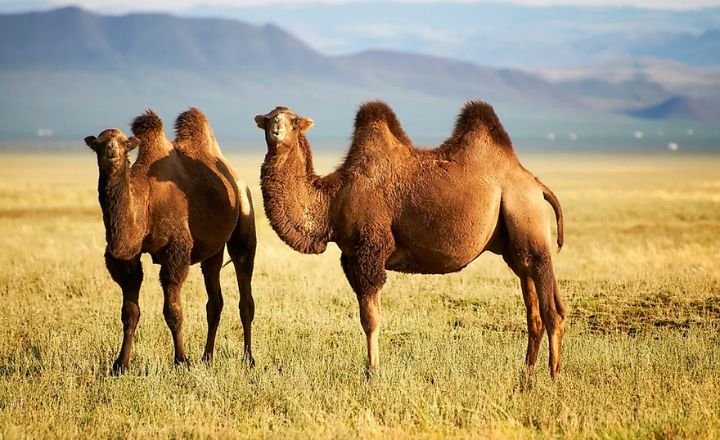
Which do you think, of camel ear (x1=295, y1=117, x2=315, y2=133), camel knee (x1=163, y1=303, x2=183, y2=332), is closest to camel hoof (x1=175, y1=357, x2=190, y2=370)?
camel knee (x1=163, y1=303, x2=183, y2=332)

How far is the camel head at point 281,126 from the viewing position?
10.8 meters

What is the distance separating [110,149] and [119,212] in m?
0.61

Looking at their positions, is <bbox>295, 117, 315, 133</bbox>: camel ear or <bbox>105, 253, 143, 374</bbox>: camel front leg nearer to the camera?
<bbox>295, 117, 315, 133</bbox>: camel ear

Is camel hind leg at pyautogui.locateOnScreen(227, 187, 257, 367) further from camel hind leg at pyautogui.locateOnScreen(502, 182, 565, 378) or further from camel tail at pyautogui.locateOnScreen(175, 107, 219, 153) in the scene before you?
camel hind leg at pyautogui.locateOnScreen(502, 182, 565, 378)

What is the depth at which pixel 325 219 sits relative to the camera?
11188 mm

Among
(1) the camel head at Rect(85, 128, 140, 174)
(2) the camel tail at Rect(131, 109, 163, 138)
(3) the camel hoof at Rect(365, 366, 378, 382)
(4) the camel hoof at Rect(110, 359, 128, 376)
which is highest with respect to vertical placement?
(2) the camel tail at Rect(131, 109, 163, 138)

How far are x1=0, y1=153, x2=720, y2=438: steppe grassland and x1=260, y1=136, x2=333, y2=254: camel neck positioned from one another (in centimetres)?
127

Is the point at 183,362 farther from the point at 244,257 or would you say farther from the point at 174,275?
the point at 244,257

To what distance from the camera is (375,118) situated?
11461mm

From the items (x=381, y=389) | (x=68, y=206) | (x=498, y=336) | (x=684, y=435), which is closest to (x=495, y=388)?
(x=381, y=389)

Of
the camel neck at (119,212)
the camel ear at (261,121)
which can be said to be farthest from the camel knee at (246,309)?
the camel ear at (261,121)

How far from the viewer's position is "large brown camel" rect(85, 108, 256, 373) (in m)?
10.9

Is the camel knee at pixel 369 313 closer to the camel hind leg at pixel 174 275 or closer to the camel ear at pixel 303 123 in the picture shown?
the camel ear at pixel 303 123

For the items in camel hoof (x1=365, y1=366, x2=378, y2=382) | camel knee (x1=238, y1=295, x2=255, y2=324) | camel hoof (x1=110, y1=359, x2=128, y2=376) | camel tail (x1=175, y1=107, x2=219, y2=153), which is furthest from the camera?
camel knee (x1=238, y1=295, x2=255, y2=324)
